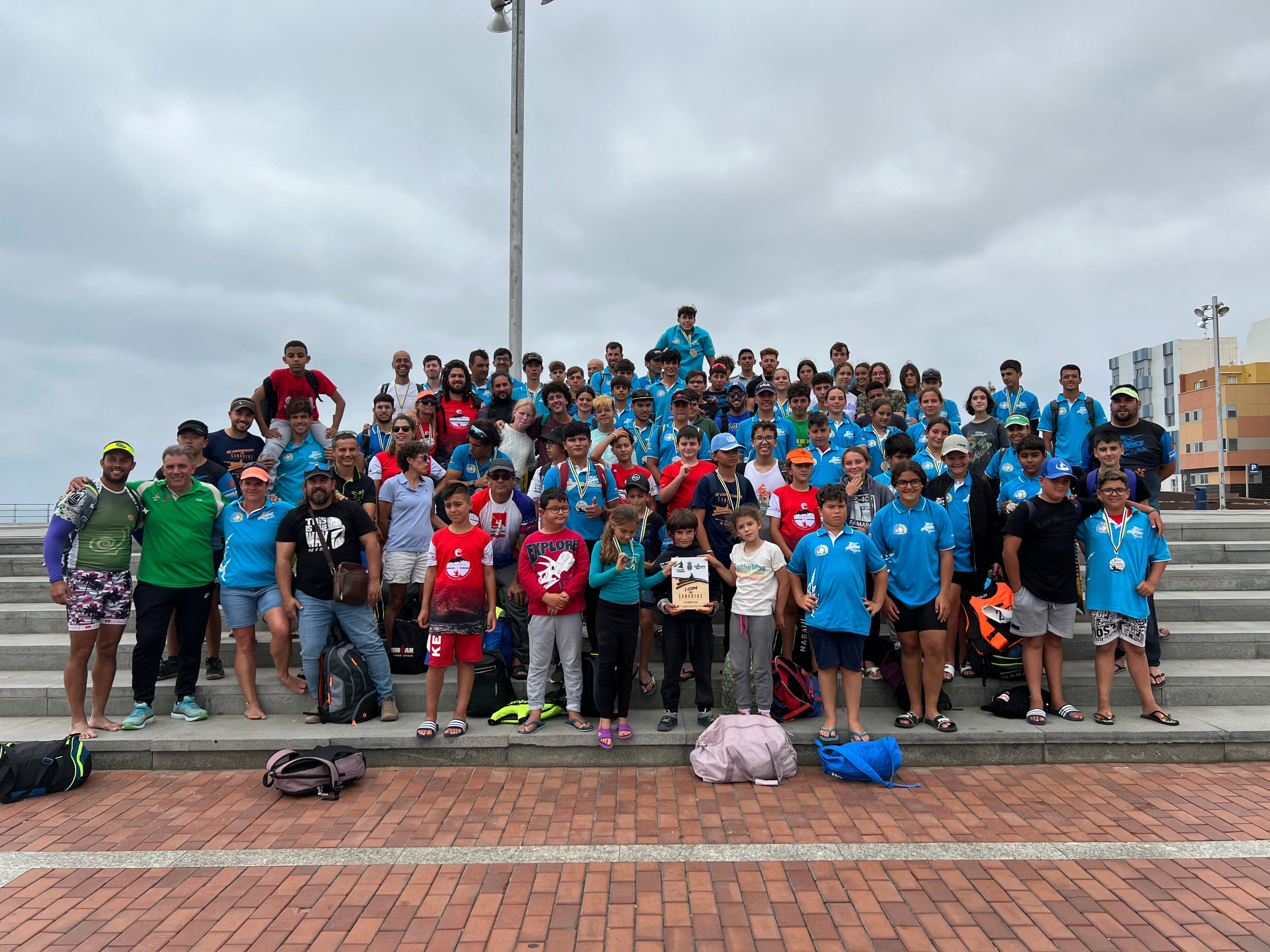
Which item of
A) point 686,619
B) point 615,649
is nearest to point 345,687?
point 615,649

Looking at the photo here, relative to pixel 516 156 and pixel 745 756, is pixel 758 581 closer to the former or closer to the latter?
pixel 745 756

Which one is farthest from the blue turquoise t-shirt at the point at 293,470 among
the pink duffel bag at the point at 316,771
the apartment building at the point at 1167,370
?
the apartment building at the point at 1167,370

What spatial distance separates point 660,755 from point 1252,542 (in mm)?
8662

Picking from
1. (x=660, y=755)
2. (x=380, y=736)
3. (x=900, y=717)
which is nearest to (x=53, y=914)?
(x=380, y=736)

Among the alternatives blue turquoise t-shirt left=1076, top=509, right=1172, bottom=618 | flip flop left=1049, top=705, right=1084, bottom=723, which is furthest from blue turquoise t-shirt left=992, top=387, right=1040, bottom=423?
flip flop left=1049, top=705, right=1084, bottom=723

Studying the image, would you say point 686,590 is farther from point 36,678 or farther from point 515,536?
point 36,678

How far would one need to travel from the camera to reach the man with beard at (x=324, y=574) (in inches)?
238

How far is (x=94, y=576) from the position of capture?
575cm

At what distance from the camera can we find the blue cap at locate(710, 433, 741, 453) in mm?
6379

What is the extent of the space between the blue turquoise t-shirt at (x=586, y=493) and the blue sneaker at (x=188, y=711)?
3.40m

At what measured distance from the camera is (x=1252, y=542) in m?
9.42

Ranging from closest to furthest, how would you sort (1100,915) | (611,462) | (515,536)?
(1100,915) → (515,536) → (611,462)

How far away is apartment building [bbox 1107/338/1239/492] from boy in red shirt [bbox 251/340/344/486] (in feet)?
225

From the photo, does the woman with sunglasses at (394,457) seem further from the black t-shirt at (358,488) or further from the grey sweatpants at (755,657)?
the grey sweatpants at (755,657)
